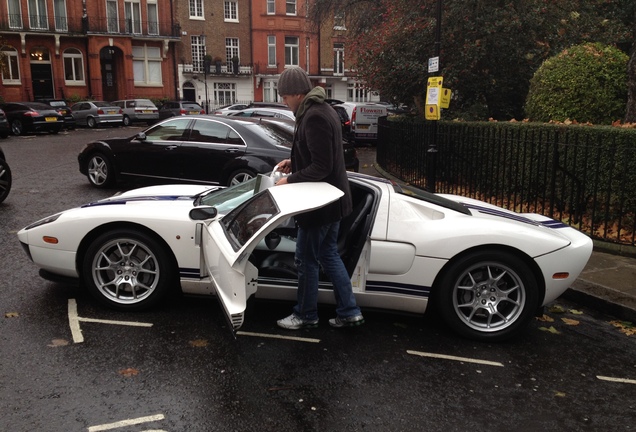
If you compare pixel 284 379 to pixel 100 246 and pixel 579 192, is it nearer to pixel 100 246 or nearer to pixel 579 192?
pixel 100 246

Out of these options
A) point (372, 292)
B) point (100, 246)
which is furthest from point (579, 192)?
point (100, 246)

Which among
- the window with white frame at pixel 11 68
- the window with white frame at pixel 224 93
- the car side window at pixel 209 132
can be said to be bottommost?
the car side window at pixel 209 132

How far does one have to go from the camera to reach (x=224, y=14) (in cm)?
4631

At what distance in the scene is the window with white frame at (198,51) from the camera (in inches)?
1809

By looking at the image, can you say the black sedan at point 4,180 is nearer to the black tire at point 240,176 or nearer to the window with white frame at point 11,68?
the black tire at point 240,176

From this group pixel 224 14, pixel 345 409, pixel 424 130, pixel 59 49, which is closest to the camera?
pixel 345 409

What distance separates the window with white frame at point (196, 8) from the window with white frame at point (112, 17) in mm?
5794

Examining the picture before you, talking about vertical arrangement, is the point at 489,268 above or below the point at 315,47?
below

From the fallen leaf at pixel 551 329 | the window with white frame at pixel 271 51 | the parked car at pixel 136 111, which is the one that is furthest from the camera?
the window with white frame at pixel 271 51

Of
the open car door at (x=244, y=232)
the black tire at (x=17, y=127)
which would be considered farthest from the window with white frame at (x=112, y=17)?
the open car door at (x=244, y=232)

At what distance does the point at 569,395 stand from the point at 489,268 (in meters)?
1.07

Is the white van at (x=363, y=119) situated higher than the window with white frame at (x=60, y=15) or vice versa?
the window with white frame at (x=60, y=15)

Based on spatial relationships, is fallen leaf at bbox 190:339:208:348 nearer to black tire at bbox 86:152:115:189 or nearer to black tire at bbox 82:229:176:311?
black tire at bbox 82:229:176:311

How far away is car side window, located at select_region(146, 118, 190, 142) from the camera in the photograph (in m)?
10.2
